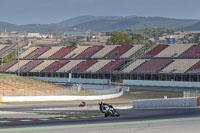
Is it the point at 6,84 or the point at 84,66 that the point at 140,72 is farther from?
the point at 6,84

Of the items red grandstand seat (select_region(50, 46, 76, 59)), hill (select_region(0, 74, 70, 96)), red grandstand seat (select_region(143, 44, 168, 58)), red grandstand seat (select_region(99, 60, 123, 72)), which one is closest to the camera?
hill (select_region(0, 74, 70, 96))

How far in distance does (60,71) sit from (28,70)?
1236 cm

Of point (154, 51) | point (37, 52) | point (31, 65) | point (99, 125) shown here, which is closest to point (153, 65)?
point (154, 51)

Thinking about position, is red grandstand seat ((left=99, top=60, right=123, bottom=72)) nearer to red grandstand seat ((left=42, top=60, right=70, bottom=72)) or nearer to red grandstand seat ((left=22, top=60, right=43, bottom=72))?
red grandstand seat ((left=42, top=60, right=70, bottom=72))

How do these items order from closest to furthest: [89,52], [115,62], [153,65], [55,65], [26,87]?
1. [26,87]
2. [153,65]
3. [115,62]
4. [55,65]
5. [89,52]

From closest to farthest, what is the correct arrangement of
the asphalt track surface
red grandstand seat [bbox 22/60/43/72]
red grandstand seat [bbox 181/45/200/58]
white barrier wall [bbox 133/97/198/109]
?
the asphalt track surface < white barrier wall [bbox 133/97/198/109] < red grandstand seat [bbox 181/45/200/58] < red grandstand seat [bbox 22/60/43/72]

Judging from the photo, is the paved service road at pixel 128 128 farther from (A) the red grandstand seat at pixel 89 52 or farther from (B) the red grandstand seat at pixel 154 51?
(A) the red grandstand seat at pixel 89 52

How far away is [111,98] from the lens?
6981 cm

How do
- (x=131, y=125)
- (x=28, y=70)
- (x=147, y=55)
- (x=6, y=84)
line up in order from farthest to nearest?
(x=28, y=70) → (x=147, y=55) → (x=6, y=84) → (x=131, y=125)

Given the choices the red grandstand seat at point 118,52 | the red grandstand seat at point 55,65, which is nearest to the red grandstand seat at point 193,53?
the red grandstand seat at point 118,52

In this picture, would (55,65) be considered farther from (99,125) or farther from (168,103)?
(99,125)

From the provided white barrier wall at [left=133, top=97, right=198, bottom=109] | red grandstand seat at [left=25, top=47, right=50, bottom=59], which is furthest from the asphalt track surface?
red grandstand seat at [left=25, top=47, right=50, bottom=59]

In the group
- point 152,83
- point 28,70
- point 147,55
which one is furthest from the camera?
point 28,70

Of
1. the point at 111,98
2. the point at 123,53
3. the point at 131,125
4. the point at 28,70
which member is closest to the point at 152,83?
the point at 111,98
